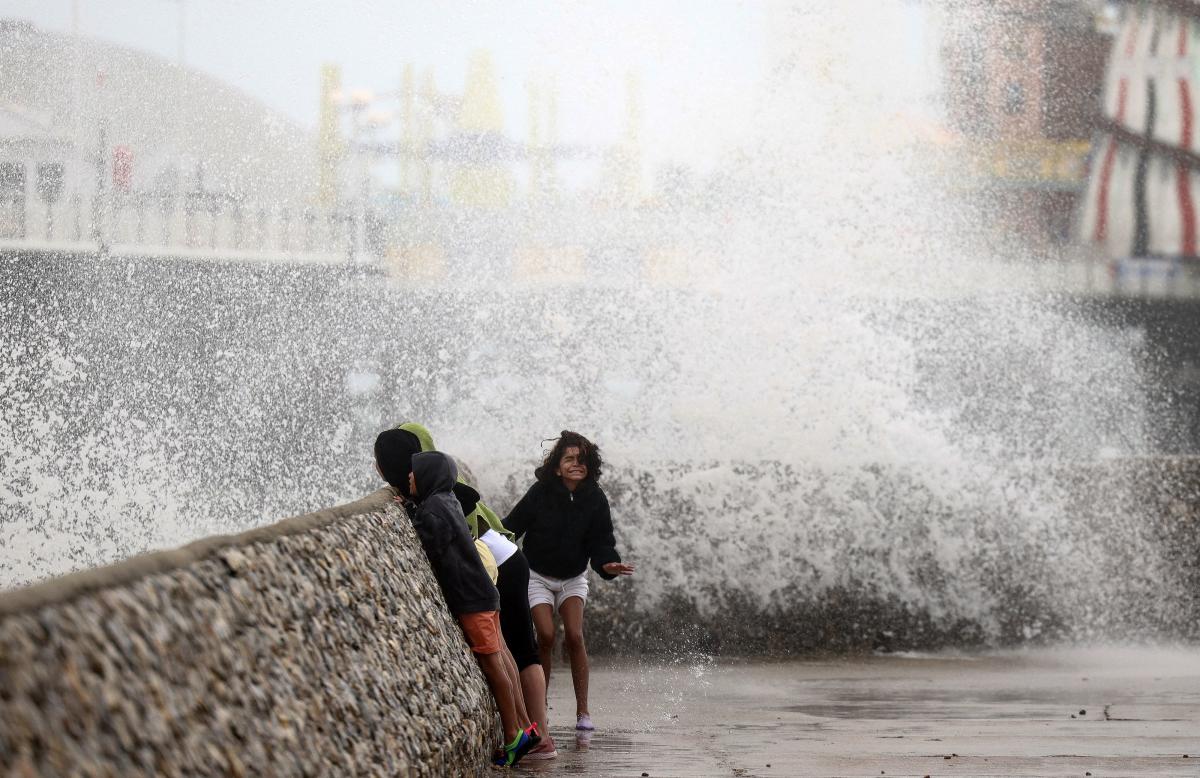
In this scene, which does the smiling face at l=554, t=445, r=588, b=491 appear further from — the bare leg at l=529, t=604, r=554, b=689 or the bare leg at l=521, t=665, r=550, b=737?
the bare leg at l=521, t=665, r=550, b=737

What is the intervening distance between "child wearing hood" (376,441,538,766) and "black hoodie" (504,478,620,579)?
6.51ft

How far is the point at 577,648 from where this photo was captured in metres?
8.29

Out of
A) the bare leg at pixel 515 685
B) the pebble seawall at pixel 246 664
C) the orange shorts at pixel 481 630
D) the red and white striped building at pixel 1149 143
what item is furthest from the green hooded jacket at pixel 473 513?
the red and white striped building at pixel 1149 143

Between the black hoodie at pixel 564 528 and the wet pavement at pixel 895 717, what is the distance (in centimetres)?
88

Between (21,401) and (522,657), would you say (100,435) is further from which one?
(522,657)

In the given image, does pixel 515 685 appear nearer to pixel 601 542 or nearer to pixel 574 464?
pixel 601 542

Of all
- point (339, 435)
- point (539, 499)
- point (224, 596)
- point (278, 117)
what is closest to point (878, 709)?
point (539, 499)

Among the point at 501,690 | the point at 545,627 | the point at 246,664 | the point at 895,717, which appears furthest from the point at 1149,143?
the point at 246,664

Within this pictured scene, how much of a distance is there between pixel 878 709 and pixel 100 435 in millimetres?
18304

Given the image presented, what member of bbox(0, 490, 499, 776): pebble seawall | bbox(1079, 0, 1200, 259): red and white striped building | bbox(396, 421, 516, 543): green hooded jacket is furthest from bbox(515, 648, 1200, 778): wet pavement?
bbox(1079, 0, 1200, 259): red and white striped building

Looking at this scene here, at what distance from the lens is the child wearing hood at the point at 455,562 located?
636cm

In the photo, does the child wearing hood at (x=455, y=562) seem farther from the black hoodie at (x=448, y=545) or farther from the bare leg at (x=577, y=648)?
the bare leg at (x=577, y=648)

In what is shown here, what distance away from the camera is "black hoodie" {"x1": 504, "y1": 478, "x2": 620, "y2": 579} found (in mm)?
8461

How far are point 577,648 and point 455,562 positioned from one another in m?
2.07
